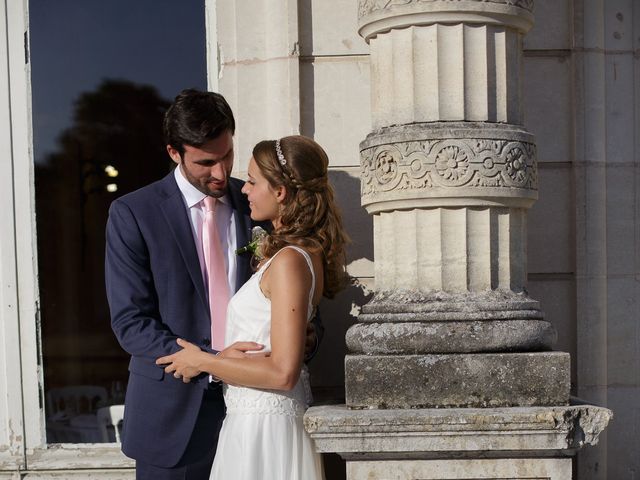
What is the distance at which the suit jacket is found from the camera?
321 cm

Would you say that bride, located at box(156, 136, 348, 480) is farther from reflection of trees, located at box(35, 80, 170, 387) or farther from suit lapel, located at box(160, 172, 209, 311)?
reflection of trees, located at box(35, 80, 170, 387)

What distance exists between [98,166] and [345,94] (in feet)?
5.67

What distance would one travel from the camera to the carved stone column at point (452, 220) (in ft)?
9.55

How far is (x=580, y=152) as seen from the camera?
3.96 metres

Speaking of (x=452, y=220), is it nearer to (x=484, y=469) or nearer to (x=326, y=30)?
(x=484, y=469)

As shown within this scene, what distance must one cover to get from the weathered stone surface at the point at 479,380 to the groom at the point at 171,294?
0.79 meters

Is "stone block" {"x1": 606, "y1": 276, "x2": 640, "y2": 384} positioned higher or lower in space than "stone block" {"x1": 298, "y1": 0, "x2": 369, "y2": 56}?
lower

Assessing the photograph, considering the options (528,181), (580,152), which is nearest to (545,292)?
(580,152)

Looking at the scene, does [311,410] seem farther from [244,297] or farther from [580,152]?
[580,152]

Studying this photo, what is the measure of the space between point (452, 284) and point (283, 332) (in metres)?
0.63

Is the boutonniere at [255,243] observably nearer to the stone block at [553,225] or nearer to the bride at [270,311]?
the bride at [270,311]

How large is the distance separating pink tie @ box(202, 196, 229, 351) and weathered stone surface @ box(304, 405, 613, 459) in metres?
0.61

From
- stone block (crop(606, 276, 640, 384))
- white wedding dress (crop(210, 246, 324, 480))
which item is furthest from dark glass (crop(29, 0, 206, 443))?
stone block (crop(606, 276, 640, 384))

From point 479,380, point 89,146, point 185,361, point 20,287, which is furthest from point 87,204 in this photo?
Answer: point 479,380
